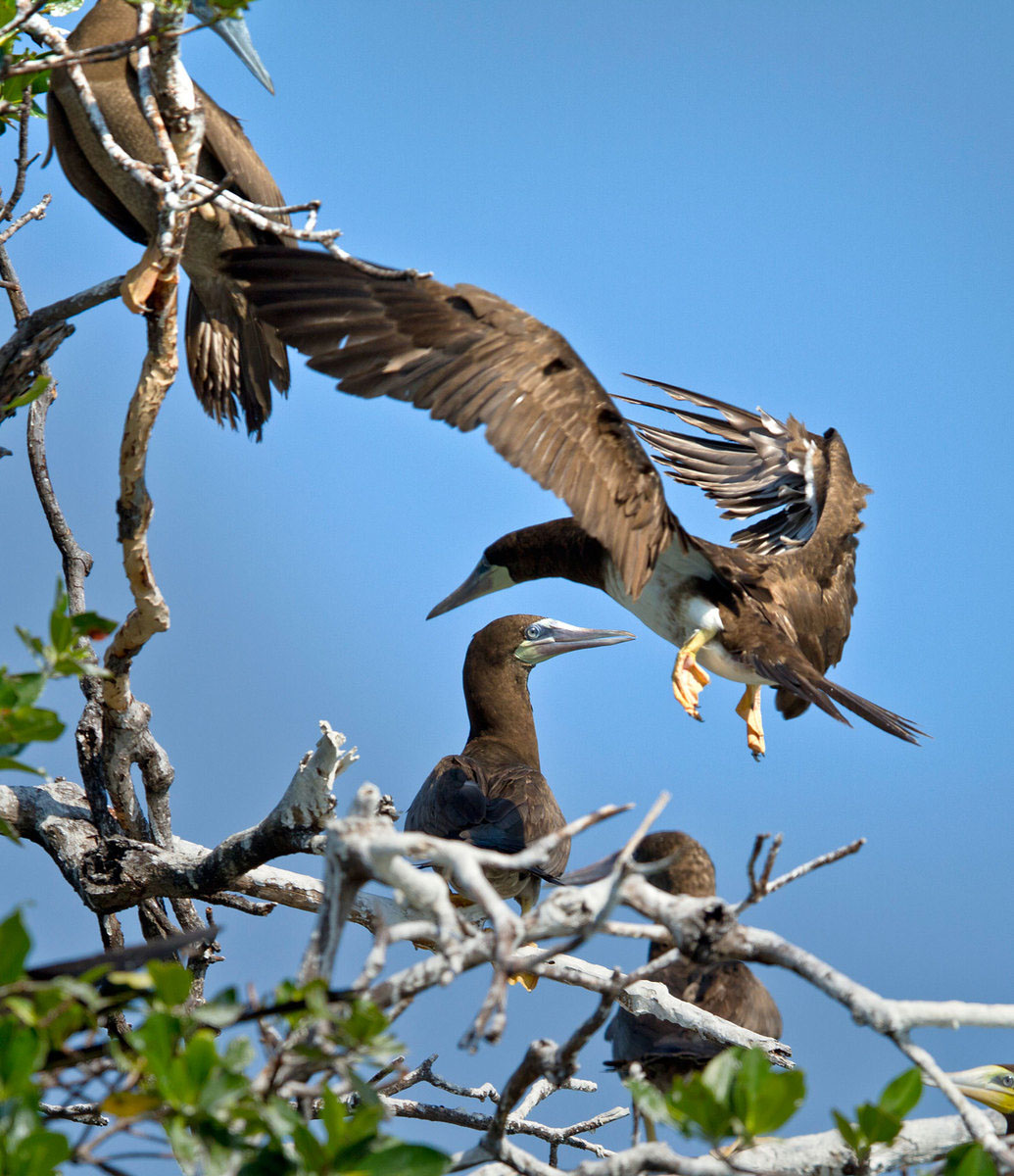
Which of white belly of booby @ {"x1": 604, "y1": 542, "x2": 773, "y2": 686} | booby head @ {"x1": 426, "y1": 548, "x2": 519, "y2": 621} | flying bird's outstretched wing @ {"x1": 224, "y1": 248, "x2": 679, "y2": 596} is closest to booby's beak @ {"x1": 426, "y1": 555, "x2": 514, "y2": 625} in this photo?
booby head @ {"x1": 426, "y1": 548, "x2": 519, "y2": 621}

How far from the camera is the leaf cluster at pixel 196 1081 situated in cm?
143

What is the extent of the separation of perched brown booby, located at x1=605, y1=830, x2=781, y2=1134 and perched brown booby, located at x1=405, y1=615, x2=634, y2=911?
1.52ft

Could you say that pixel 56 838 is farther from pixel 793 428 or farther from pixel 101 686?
pixel 793 428

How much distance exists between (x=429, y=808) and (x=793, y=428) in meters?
2.66

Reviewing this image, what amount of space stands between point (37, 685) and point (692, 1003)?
2843mm

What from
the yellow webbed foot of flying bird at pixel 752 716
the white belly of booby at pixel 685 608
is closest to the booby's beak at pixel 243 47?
the white belly of booby at pixel 685 608

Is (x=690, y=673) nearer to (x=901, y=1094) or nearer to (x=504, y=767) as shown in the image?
(x=504, y=767)

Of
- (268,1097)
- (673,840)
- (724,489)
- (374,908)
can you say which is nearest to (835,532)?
(724,489)

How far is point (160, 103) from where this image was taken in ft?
9.50

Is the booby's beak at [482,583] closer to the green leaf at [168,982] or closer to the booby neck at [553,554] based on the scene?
the booby neck at [553,554]

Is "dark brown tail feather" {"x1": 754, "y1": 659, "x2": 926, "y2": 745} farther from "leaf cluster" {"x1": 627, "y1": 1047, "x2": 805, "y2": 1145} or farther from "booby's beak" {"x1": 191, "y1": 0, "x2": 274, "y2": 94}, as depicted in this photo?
"booby's beak" {"x1": 191, "y1": 0, "x2": 274, "y2": 94}

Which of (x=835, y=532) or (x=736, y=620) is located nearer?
(x=736, y=620)

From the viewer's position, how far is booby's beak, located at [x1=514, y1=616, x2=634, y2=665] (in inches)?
211

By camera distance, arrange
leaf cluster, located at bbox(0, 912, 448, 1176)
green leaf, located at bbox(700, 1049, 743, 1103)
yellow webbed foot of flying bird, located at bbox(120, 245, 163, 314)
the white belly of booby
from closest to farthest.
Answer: leaf cluster, located at bbox(0, 912, 448, 1176) < green leaf, located at bbox(700, 1049, 743, 1103) < yellow webbed foot of flying bird, located at bbox(120, 245, 163, 314) < the white belly of booby
